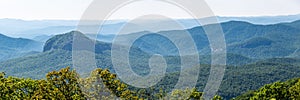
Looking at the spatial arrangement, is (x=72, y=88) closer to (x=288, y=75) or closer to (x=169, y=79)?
(x=169, y=79)

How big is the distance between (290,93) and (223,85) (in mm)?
100762

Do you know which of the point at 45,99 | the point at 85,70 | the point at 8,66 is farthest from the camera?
the point at 8,66

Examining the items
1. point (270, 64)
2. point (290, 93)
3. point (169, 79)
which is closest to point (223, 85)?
point (169, 79)

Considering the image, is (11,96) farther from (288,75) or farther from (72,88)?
(288,75)

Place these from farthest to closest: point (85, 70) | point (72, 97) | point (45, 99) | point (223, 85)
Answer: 1. point (223, 85)
2. point (85, 70)
3. point (72, 97)
4. point (45, 99)

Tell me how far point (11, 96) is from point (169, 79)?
3631 inches

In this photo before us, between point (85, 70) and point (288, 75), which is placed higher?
point (85, 70)

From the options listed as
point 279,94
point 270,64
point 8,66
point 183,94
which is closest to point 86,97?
point 183,94

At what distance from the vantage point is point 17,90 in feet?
73.8

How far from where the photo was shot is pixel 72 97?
15.4 m

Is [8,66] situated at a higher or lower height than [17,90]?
lower

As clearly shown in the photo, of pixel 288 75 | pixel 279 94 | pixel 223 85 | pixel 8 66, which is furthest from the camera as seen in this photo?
pixel 8 66

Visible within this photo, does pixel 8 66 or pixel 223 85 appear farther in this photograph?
pixel 8 66

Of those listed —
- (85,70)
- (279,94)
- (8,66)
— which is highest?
(85,70)
